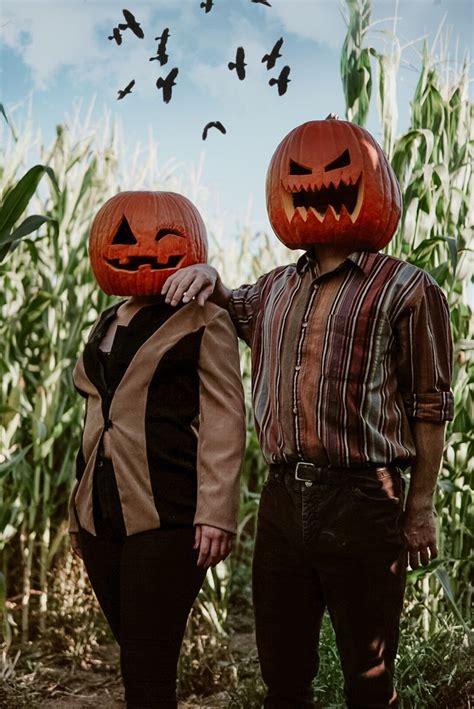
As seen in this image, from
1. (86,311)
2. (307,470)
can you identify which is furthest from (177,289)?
(86,311)

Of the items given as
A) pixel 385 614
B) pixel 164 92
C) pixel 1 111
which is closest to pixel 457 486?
pixel 385 614

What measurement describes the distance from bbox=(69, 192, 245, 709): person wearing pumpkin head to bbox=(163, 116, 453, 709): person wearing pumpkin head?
0.10 m

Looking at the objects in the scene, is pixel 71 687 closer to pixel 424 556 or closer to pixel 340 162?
pixel 424 556

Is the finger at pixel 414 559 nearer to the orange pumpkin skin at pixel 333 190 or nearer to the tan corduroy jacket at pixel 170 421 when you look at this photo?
the tan corduroy jacket at pixel 170 421

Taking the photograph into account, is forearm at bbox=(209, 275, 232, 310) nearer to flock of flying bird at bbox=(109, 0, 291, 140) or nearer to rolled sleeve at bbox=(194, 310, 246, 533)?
rolled sleeve at bbox=(194, 310, 246, 533)

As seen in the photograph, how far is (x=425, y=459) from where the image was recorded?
1.91m

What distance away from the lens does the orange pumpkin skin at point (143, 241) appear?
2.21m

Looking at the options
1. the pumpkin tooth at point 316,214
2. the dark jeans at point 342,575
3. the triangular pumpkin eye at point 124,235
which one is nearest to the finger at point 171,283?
the triangular pumpkin eye at point 124,235

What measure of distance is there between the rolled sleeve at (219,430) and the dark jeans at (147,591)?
99 millimetres

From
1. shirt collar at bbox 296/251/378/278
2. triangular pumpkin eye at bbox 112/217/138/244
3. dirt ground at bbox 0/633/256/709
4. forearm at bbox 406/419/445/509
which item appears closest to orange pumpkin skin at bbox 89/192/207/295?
triangular pumpkin eye at bbox 112/217/138/244

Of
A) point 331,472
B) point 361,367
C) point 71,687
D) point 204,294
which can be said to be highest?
point 204,294

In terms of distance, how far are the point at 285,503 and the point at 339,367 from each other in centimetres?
33

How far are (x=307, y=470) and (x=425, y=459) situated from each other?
278 millimetres

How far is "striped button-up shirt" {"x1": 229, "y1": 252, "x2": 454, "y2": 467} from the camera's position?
185 cm
